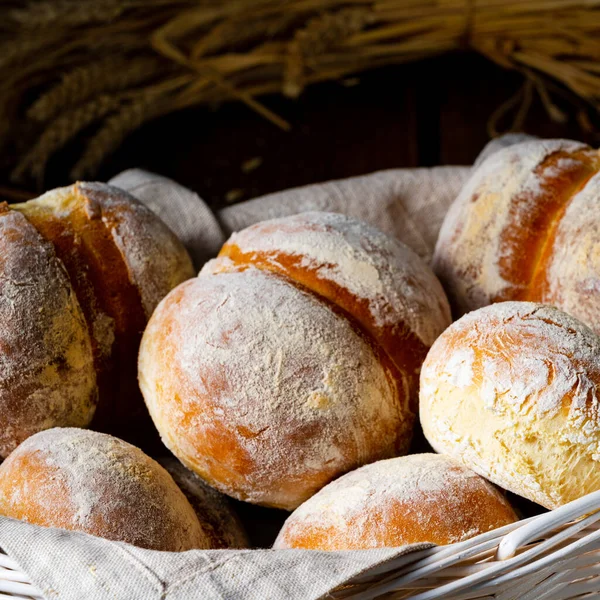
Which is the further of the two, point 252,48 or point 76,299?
point 252,48

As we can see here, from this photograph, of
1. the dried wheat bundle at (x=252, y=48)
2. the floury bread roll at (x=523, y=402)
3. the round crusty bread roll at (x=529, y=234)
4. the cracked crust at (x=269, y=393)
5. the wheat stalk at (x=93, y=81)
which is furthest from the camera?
the dried wheat bundle at (x=252, y=48)

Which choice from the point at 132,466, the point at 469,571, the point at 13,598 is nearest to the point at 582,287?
the point at 469,571

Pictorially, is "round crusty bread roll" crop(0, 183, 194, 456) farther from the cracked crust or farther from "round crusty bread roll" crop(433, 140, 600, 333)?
"round crusty bread roll" crop(433, 140, 600, 333)

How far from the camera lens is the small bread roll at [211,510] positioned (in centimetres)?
98

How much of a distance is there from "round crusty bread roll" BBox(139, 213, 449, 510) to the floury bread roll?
102 millimetres

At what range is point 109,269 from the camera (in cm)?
114

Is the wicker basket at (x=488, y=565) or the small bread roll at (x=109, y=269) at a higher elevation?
the small bread roll at (x=109, y=269)

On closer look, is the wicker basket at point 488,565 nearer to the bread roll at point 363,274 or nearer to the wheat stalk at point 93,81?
the bread roll at point 363,274

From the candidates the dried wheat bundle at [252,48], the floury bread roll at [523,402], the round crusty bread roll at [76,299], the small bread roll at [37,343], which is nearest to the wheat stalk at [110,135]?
the dried wheat bundle at [252,48]

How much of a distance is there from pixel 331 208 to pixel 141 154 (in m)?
0.69

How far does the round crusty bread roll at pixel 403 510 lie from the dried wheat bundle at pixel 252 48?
1.22 meters

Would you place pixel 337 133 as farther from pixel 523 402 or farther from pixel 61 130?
pixel 523 402

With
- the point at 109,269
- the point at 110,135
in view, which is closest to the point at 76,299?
the point at 109,269

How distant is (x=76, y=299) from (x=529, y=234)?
2.00ft
